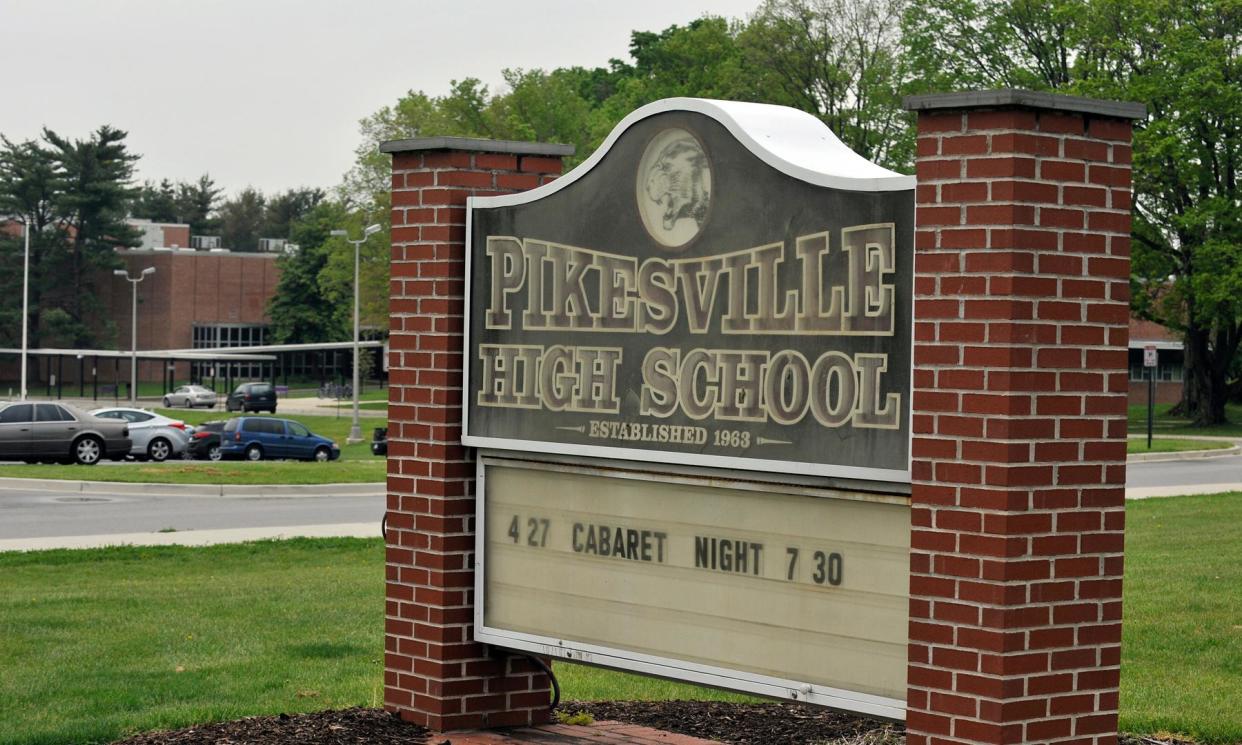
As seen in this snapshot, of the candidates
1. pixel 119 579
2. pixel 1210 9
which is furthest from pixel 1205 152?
pixel 119 579

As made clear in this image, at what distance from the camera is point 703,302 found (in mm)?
6500

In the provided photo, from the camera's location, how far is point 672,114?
263 inches

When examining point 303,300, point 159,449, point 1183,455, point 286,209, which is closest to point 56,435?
point 159,449

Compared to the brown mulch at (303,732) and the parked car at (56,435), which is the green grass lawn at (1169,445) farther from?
the brown mulch at (303,732)

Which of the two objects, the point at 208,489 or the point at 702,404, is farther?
the point at 208,489

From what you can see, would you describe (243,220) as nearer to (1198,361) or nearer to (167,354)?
(167,354)

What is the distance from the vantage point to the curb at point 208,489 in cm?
2556

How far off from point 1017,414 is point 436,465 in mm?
3082

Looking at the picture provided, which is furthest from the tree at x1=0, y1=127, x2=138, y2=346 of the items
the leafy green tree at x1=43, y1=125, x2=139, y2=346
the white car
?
the white car

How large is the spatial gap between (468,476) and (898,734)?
2.33m

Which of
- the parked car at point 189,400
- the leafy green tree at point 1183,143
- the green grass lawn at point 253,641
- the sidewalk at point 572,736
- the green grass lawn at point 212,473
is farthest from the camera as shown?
the parked car at point 189,400

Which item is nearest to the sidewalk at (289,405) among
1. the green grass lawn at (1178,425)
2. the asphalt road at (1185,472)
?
the green grass lawn at (1178,425)

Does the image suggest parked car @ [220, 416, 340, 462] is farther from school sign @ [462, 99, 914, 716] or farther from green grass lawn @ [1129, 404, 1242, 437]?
school sign @ [462, 99, 914, 716]

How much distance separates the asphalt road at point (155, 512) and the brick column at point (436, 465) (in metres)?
11.1
